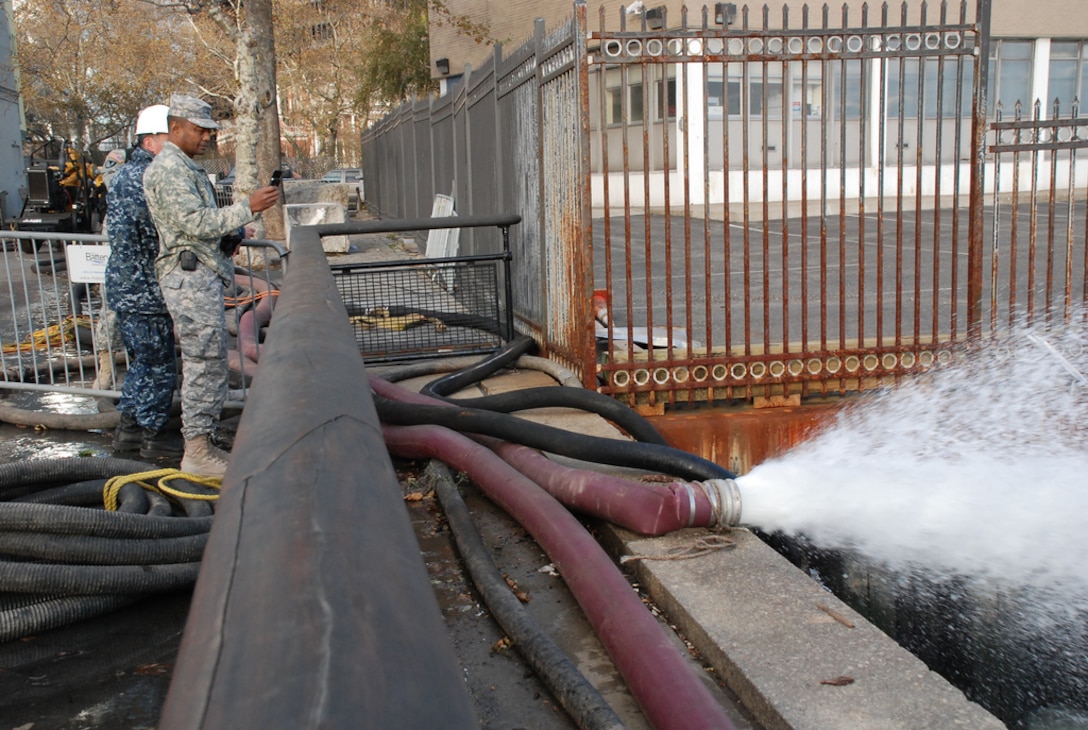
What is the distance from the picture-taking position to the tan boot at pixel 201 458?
18.4 ft

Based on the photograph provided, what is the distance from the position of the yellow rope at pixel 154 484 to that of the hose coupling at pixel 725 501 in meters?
2.13

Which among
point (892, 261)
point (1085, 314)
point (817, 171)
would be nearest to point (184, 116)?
point (1085, 314)

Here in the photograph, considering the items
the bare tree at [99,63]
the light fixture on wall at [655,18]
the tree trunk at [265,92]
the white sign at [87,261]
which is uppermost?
the bare tree at [99,63]

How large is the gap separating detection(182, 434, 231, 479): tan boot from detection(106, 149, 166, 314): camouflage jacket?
0.82 meters

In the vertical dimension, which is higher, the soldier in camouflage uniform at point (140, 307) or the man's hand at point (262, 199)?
the man's hand at point (262, 199)

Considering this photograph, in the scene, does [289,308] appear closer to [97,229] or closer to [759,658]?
[759,658]

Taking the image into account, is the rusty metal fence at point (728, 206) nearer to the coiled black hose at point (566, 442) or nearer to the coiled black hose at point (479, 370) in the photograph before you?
the coiled black hose at point (479, 370)

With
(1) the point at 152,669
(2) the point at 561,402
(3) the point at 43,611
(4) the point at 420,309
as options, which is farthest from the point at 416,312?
(1) the point at 152,669

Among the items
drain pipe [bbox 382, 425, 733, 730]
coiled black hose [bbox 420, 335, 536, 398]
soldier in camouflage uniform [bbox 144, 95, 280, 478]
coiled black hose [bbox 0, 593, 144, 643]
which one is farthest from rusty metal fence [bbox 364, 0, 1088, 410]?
coiled black hose [bbox 0, 593, 144, 643]

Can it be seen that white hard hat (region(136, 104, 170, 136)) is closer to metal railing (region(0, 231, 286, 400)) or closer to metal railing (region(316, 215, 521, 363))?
metal railing (region(0, 231, 286, 400))

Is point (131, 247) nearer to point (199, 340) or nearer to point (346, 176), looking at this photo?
point (199, 340)

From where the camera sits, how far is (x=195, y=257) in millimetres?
5445

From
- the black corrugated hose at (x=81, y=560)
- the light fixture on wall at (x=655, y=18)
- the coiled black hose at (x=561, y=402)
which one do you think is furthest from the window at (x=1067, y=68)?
the black corrugated hose at (x=81, y=560)

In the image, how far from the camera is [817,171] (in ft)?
75.0
